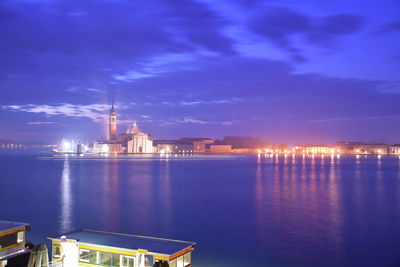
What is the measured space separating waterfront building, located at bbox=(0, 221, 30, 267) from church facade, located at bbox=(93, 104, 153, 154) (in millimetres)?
133140

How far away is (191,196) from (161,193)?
9.81 feet

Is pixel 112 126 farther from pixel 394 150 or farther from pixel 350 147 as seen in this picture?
pixel 394 150

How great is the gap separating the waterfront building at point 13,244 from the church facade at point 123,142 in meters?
133

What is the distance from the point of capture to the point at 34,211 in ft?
79.4

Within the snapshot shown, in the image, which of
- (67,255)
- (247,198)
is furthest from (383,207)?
(67,255)

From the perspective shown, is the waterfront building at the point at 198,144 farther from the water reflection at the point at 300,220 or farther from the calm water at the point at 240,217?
the water reflection at the point at 300,220

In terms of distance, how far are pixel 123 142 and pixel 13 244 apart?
467 feet

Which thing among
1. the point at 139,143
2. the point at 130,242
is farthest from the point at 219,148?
the point at 130,242

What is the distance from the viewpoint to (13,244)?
10.4 metres

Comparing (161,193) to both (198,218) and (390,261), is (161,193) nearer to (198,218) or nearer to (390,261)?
(198,218)

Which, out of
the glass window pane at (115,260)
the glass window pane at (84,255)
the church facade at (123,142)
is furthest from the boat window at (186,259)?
the church facade at (123,142)

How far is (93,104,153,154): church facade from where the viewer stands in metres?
144

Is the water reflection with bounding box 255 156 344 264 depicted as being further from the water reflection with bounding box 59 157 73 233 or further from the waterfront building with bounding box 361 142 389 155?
the waterfront building with bounding box 361 142 389 155

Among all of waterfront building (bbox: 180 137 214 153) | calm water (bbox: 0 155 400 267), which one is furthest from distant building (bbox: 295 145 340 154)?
calm water (bbox: 0 155 400 267)
